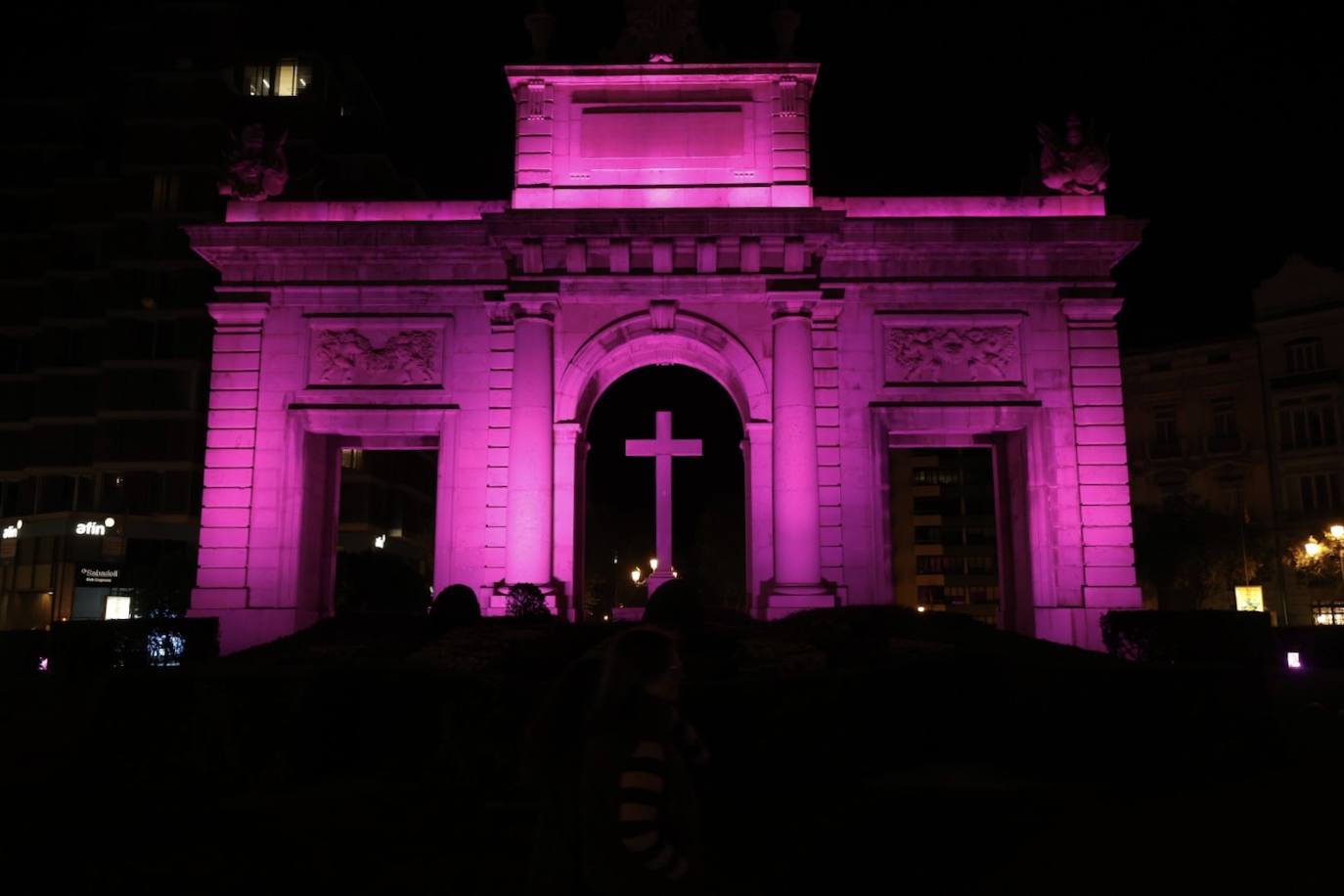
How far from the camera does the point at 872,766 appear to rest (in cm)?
1263

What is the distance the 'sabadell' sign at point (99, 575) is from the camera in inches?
2292

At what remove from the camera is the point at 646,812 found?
5.50m

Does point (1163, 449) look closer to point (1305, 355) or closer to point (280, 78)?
point (1305, 355)

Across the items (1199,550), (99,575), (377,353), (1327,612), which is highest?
(377,353)

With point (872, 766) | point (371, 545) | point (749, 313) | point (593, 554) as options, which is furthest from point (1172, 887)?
point (593, 554)

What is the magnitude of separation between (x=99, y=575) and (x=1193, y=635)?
54.1 meters

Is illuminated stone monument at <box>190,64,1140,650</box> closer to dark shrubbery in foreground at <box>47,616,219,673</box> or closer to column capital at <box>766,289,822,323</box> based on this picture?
column capital at <box>766,289,822,323</box>

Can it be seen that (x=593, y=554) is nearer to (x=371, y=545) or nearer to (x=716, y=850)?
(x=371, y=545)

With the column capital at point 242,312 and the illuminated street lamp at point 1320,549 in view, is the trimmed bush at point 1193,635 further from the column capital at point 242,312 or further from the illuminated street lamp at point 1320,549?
the illuminated street lamp at point 1320,549

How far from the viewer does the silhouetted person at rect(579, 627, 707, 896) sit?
Answer: 215 inches

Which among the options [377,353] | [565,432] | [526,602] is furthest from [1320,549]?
[377,353]

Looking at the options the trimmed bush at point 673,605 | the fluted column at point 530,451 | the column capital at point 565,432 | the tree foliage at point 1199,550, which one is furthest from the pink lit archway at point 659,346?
the tree foliage at point 1199,550

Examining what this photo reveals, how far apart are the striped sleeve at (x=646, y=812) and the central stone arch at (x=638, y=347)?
806 inches

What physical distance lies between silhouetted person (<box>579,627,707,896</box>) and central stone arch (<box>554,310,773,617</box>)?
802 inches
